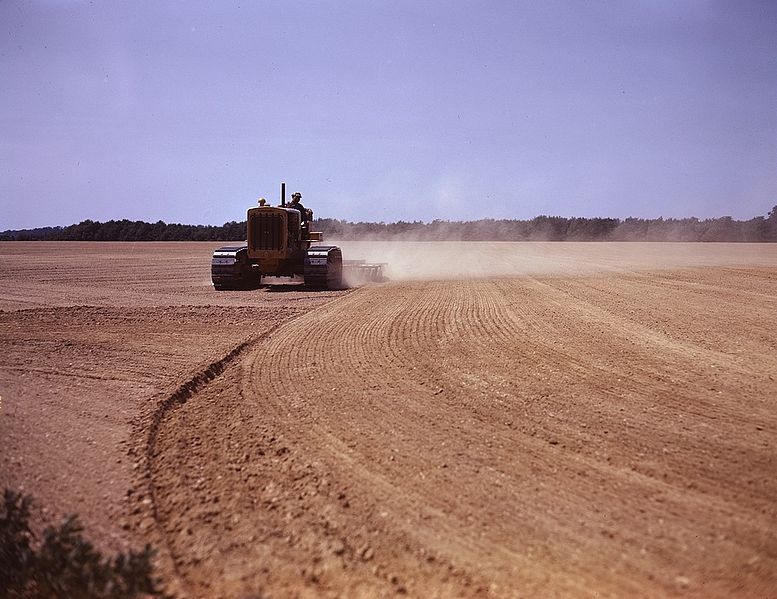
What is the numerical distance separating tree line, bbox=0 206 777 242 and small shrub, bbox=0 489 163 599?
5519cm

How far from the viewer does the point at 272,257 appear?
1939 centimetres

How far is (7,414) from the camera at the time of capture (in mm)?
5957

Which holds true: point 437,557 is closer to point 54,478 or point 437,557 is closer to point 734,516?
point 734,516

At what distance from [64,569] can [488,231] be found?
76125 mm

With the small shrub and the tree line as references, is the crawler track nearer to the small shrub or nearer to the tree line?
the small shrub

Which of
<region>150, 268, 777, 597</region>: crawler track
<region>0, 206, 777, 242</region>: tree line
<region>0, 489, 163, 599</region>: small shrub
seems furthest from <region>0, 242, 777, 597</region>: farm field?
<region>0, 206, 777, 242</region>: tree line

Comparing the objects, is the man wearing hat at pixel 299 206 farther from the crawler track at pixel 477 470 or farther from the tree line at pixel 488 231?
the tree line at pixel 488 231

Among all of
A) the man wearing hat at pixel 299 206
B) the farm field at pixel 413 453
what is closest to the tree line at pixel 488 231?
the man wearing hat at pixel 299 206

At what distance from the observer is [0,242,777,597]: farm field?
3533mm

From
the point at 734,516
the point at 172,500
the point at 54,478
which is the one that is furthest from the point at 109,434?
the point at 734,516

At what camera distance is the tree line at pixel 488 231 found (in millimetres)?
62594

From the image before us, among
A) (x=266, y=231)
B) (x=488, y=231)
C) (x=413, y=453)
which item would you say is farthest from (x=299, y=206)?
(x=488, y=231)

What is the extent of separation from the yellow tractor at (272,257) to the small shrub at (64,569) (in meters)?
15.7

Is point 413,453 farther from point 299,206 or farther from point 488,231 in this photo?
point 488,231
